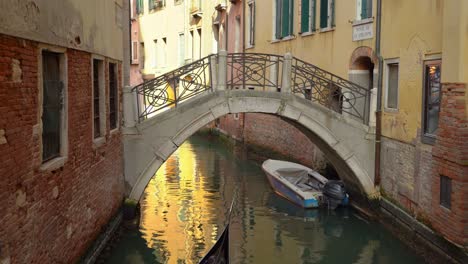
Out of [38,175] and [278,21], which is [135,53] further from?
[38,175]

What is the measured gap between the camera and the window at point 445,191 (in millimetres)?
7324

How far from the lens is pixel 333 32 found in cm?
1190

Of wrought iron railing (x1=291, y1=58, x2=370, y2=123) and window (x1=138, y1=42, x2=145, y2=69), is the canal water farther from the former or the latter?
window (x1=138, y1=42, x2=145, y2=69)

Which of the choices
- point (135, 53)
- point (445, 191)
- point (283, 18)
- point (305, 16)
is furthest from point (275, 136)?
point (135, 53)

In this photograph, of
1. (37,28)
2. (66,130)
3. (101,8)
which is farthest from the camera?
(101,8)

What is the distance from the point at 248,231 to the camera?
9.72 meters

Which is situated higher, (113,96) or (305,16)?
(305,16)

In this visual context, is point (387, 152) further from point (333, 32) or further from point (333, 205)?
point (333, 32)

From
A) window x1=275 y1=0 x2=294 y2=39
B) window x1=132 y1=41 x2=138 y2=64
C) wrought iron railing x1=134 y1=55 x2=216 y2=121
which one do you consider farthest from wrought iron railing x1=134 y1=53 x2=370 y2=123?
window x1=132 y1=41 x2=138 y2=64

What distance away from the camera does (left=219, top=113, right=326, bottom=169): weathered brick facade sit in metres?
13.6

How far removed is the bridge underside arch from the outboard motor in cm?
39

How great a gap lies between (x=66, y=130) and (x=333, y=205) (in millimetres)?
5821

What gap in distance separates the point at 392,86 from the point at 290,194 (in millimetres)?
3029

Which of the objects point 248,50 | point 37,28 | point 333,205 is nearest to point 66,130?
point 37,28
